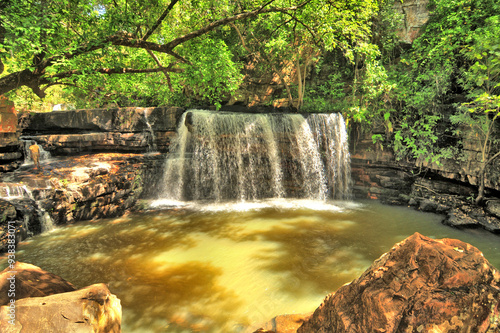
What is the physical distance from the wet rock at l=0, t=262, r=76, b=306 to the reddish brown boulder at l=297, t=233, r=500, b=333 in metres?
3.28

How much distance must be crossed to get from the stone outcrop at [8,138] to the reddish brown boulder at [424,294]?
11075 mm

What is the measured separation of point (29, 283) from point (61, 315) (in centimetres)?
112

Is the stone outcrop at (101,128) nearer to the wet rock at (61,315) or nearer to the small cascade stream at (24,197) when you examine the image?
the small cascade stream at (24,197)

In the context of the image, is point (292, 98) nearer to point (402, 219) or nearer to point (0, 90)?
point (402, 219)

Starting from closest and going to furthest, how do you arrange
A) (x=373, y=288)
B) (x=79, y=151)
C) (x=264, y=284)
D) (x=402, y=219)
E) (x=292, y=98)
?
1. (x=373, y=288)
2. (x=264, y=284)
3. (x=402, y=219)
4. (x=79, y=151)
5. (x=292, y=98)

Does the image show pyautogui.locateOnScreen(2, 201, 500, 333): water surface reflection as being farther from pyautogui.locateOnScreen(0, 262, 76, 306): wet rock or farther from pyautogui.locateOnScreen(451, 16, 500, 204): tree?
pyautogui.locateOnScreen(451, 16, 500, 204): tree

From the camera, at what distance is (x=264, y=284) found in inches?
181

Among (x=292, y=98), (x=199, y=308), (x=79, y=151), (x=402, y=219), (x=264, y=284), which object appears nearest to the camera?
(x=199, y=308)

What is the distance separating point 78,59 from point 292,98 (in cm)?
1128

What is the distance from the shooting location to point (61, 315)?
2.16m

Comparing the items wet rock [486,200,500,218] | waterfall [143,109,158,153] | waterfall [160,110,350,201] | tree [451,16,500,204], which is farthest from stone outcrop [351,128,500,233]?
waterfall [143,109,158,153]

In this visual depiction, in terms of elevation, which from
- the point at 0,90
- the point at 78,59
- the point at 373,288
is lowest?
the point at 373,288

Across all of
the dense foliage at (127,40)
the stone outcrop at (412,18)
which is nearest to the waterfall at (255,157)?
the dense foliage at (127,40)

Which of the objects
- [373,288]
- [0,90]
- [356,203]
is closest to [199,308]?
[373,288]
